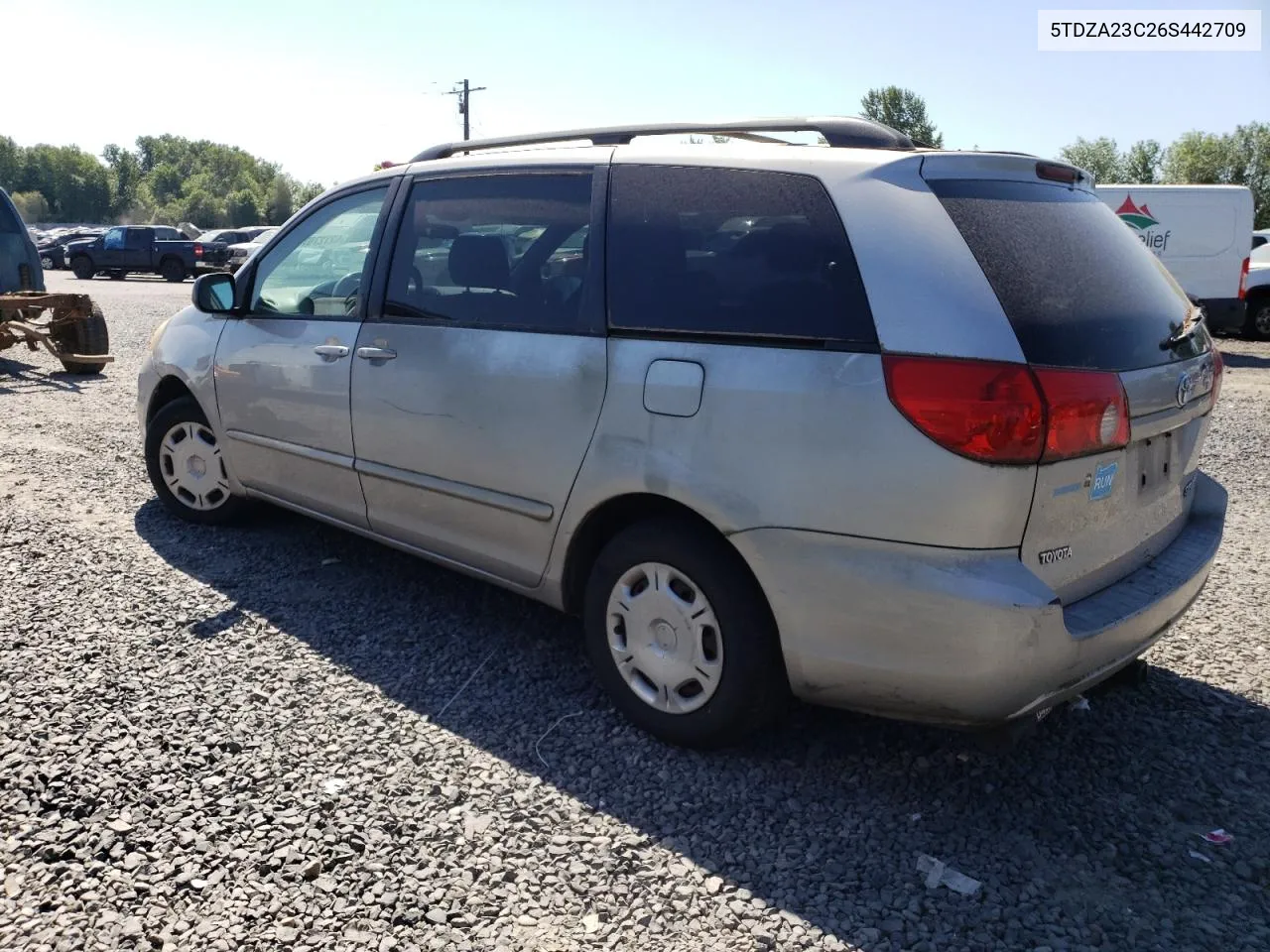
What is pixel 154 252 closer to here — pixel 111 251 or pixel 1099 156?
pixel 111 251

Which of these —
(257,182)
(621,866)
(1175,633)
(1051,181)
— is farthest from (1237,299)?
(257,182)

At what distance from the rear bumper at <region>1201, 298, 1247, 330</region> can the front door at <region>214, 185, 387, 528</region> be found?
46.9 feet

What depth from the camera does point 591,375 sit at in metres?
3.29

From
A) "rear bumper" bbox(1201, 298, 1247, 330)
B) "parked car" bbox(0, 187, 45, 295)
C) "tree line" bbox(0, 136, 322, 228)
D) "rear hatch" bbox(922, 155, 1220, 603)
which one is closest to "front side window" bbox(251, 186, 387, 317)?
"rear hatch" bbox(922, 155, 1220, 603)

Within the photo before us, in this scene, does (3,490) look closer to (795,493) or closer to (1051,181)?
(795,493)

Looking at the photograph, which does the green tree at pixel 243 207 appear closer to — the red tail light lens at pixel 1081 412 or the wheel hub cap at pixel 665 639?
the wheel hub cap at pixel 665 639

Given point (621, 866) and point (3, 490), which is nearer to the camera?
point (621, 866)

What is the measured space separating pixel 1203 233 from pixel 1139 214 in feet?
2.99

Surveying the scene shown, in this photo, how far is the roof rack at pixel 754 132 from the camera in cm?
319

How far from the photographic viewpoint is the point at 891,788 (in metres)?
3.10

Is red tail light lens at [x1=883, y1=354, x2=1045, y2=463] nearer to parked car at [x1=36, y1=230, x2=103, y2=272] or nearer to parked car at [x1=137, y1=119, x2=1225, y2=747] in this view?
parked car at [x1=137, y1=119, x2=1225, y2=747]

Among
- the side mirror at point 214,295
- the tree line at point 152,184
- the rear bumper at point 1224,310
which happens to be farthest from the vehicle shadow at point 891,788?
the tree line at point 152,184

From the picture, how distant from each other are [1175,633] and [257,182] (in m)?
139

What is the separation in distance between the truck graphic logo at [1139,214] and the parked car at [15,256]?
14.5m
